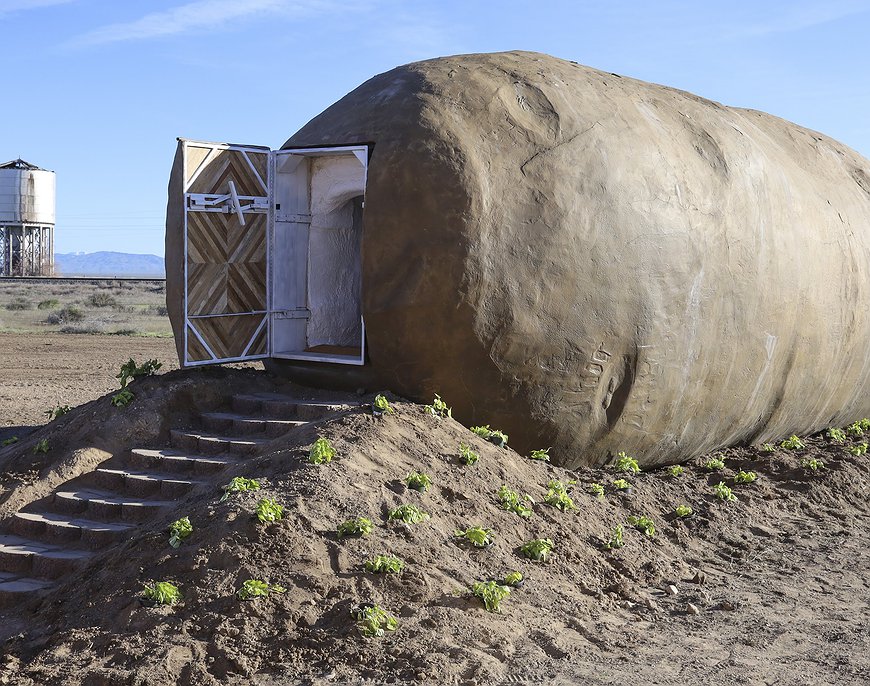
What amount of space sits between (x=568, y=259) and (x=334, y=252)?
270cm

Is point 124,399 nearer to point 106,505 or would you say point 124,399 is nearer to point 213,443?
point 213,443

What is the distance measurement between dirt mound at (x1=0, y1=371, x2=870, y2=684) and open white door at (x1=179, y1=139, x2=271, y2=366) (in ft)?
2.96

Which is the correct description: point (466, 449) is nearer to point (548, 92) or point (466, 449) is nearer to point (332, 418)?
point (332, 418)

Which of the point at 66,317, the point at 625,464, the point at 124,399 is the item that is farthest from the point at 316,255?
the point at 66,317

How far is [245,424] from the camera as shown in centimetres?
874

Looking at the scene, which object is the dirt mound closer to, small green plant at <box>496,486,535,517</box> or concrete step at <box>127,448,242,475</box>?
small green plant at <box>496,486,535,517</box>

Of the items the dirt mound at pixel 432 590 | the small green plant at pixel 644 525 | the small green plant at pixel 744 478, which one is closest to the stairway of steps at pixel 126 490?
the dirt mound at pixel 432 590

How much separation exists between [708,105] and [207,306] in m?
5.75

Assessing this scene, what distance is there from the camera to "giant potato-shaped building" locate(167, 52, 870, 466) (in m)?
8.55

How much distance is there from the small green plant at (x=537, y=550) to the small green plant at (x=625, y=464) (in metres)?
2.32

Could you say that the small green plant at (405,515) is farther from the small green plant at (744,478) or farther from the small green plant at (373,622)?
the small green plant at (744,478)

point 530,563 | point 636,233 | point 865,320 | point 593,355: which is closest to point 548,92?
point 636,233

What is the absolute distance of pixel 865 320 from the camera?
12109 millimetres

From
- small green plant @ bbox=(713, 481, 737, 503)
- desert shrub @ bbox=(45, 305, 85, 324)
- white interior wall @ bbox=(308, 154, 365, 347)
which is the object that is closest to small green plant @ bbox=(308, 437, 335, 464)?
white interior wall @ bbox=(308, 154, 365, 347)
